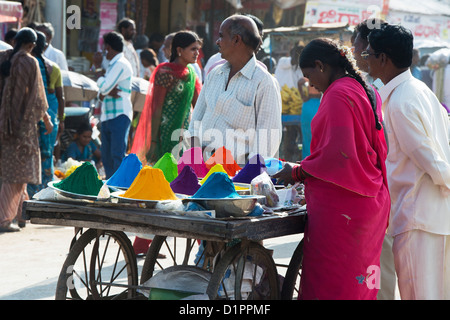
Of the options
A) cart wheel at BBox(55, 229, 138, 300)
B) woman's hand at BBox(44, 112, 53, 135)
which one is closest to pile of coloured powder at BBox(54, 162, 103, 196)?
cart wheel at BBox(55, 229, 138, 300)

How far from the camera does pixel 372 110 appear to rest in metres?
3.51

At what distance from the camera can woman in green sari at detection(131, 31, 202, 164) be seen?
6.28 m

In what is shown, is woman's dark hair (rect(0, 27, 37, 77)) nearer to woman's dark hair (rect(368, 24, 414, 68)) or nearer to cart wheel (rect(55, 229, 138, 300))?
cart wheel (rect(55, 229, 138, 300))

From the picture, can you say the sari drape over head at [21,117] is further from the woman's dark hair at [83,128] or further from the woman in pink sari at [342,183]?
the woman in pink sari at [342,183]

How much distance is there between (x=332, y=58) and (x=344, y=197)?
27.1 inches

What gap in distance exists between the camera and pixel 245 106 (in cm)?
467

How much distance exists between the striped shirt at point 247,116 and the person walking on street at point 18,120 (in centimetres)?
276

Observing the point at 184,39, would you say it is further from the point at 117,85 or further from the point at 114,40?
the point at 117,85

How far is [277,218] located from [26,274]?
2.77 m

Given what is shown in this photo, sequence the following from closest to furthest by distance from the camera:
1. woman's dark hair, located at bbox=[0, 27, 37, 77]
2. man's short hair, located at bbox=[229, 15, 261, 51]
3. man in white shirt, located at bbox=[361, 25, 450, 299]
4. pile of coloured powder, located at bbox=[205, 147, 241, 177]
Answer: man in white shirt, located at bbox=[361, 25, 450, 299] < pile of coloured powder, located at bbox=[205, 147, 241, 177] < man's short hair, located at bbox=[229, 15, 261, 51] < woman's dark hair, located at bbox=[0, 27, 37, 77]

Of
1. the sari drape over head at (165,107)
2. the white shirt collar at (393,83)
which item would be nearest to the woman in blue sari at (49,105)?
the sari drape over head at (165,107)

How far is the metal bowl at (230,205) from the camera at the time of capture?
3348 mm
